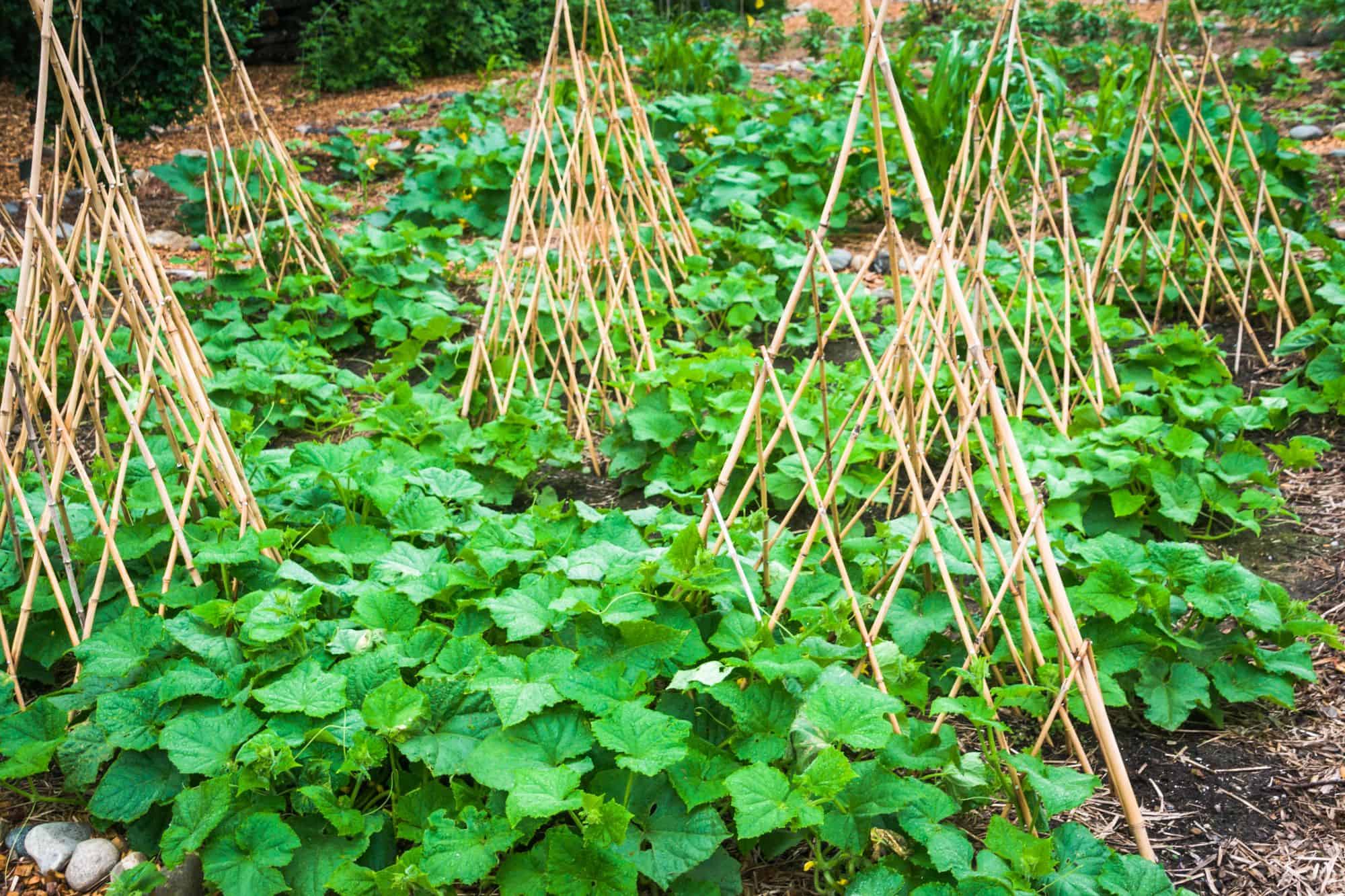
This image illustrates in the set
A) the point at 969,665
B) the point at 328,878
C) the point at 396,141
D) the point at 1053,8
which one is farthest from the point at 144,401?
the point at 1053,8

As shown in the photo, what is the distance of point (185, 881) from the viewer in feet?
5.49

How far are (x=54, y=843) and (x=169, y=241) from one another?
387 centimetres

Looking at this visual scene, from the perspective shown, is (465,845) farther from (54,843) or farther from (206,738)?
(54,843)

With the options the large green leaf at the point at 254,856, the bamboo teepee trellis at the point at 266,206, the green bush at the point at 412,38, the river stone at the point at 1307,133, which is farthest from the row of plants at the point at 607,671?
the green bush at the point at 412,38

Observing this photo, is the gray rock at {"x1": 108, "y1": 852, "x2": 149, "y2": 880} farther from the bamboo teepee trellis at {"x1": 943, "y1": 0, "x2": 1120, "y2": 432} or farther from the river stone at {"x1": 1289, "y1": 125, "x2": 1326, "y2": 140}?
the river stone at {"x1": 1289, "y1": 125, "x2": 1326, "y2": 140}

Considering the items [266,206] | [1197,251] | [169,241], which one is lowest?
[1197,251]

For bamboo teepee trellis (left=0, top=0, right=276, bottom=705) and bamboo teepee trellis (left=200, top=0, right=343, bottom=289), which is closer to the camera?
bamboo teepee trellis (left=0, top=0, right=276, bottom=705)

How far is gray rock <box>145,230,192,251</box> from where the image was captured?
4910 millimetres

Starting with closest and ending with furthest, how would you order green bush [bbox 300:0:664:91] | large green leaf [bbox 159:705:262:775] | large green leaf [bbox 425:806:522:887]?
large green leaf [bbox 425:806:522:887] → large green leaf [bbox 159:705:262:775] → green bush [bbox 300:0:664:91]

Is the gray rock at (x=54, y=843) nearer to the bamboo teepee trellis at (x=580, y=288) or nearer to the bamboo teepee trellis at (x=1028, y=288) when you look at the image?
the bamboo teepee trellis at (x=580, y=288)

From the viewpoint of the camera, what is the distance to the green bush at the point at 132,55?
497cm

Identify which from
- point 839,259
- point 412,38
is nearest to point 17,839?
point 839,259

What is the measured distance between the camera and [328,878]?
157 centimetres

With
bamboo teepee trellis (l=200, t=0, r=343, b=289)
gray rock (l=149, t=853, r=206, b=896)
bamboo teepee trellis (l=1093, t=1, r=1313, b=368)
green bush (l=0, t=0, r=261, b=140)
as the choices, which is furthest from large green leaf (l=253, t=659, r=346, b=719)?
green bush (l=0, t=0, r=261, b=140)
